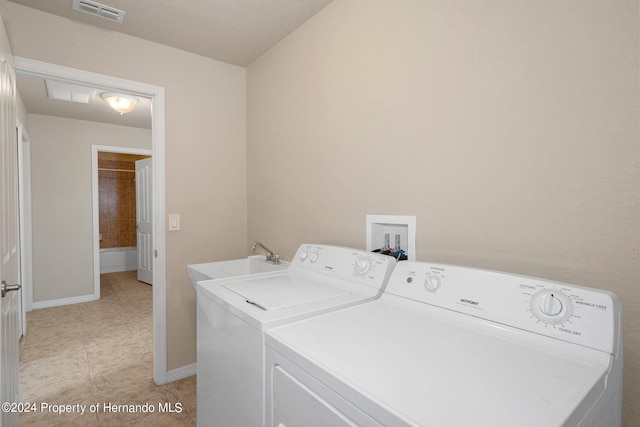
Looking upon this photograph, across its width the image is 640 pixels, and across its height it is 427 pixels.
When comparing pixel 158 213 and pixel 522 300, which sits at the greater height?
pixel 158 213

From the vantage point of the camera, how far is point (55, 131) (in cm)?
405

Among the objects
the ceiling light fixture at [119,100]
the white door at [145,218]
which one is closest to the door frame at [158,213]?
the ceiling light fixture at [119,100]

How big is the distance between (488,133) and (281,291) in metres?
0.98

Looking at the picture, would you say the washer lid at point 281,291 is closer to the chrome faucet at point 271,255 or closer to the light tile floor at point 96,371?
the chrome faucet at point 271,255

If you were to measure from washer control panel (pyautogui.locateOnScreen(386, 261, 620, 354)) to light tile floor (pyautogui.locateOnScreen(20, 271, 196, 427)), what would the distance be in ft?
5.57

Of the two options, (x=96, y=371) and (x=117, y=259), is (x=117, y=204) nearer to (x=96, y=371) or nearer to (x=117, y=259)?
(x=117, y=259)

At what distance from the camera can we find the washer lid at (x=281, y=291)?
3.69 feet

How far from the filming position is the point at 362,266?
4.40 feet

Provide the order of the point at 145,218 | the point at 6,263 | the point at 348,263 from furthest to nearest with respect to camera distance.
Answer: the point at 145,218, the point at 348,263, the point at 6,263

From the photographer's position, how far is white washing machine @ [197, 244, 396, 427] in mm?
998

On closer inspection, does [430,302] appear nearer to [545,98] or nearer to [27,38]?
[545,98]

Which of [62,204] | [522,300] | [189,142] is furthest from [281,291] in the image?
[62,204]

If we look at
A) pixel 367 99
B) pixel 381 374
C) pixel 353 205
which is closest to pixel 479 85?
pixel 367 99

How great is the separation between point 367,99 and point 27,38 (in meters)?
1.96
